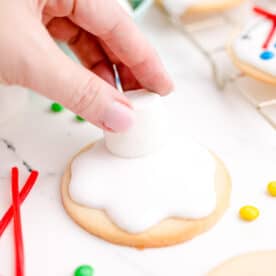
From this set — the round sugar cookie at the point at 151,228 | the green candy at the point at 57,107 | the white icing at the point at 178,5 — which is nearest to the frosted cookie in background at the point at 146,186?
the round sugar cookie at the point at 151,228

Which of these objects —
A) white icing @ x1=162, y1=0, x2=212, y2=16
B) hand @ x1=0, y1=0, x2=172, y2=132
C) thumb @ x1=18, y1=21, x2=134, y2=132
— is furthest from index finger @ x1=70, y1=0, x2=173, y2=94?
white icing @ x1=162, y1=0, x2=212, y2=16

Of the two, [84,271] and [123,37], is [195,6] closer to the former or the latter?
[123,37]

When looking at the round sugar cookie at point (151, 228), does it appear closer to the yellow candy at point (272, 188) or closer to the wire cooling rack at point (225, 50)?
the yellow candy at point (272, 188)

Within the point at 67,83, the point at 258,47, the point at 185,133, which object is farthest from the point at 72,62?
the point at 258,47

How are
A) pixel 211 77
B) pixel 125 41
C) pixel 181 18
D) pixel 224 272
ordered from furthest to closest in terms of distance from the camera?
pixel 181 18
pixel 211 77
pixel 125 41
pixel 224 272

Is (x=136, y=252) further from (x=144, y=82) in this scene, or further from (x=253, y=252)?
(x=144, y=82)

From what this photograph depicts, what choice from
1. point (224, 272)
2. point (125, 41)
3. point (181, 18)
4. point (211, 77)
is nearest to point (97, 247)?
point (224, 272)

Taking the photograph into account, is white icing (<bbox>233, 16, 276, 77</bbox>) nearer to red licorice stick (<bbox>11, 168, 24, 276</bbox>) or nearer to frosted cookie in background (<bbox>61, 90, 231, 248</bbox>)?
frosted cookie in background (<bbox>61, 90, 231, 248</bbox>)
